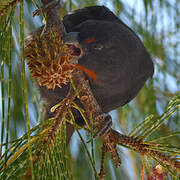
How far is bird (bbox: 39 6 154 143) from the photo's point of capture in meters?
0.87

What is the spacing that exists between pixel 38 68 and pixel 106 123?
0.26m

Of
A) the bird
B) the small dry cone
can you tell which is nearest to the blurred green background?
the bird

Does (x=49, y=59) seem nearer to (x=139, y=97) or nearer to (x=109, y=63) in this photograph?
(x=109, y=63)

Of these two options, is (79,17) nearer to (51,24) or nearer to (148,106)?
(148,106)

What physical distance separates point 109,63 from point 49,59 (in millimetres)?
367

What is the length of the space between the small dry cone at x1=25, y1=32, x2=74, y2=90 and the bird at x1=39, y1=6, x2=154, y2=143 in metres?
0.23

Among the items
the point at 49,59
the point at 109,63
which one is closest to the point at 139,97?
the point at 109,63

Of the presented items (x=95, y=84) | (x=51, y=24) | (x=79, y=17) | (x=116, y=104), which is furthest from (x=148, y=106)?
(x=51, y=24)

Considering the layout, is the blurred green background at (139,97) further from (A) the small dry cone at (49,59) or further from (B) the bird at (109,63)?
(A) the small dry cone at (49,59)

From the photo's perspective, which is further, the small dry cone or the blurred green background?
the blurred green background

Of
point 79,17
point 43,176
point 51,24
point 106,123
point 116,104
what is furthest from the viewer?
point 79,17

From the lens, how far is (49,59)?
530 mm

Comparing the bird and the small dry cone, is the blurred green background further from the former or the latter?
the small dry cone

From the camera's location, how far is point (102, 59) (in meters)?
0.87
